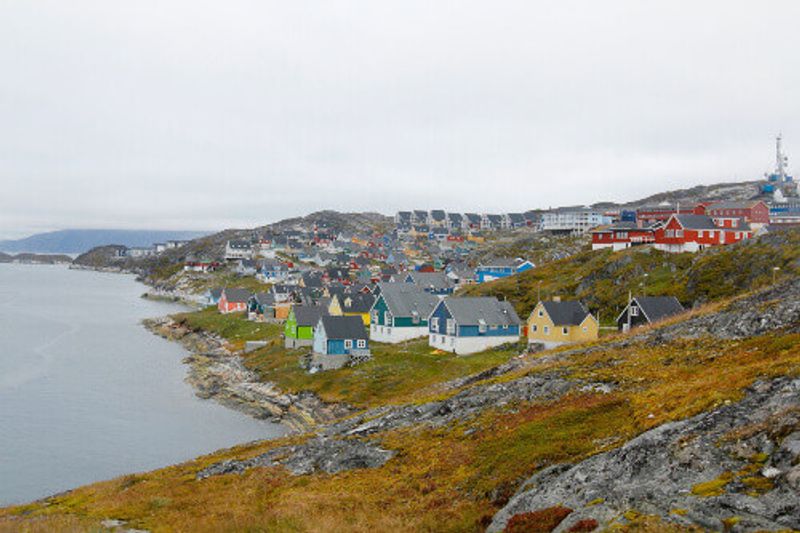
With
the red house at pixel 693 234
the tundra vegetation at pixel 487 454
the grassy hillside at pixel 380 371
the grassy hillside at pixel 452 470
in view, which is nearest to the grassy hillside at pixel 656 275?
the red house at pixel 693 234

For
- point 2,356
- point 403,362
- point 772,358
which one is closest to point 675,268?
point 403,362

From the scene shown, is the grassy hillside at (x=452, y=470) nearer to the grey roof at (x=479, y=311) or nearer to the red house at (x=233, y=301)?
the grey roof at (x=479, y=311)

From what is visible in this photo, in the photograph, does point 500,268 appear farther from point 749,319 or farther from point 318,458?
point 318,458

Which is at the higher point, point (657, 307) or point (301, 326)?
point (657, 307)

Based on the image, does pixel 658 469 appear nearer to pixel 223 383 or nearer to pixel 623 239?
pixel 223 383

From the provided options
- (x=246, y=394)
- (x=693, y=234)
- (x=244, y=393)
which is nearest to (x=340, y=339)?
(x=246, y=394)

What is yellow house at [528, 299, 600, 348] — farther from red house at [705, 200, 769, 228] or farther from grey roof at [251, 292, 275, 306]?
grey roof at [251, 292, 275, 306]
